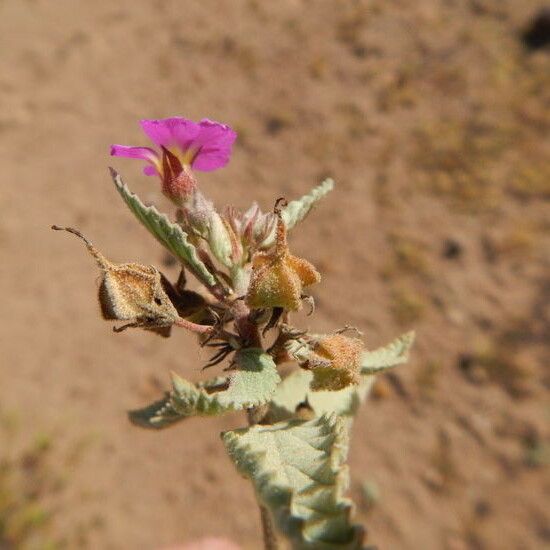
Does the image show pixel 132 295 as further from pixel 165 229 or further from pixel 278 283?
pixel 278 283

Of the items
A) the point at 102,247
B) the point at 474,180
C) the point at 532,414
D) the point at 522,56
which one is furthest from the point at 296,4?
the point at 532,414

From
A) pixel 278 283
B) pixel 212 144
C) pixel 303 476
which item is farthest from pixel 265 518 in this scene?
pixel 212 144

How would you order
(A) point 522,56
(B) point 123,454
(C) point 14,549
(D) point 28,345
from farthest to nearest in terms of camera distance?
1. (A) point 522,56
2. (D) point 28,345
3. (B) point 123,454
4. (C) point 14,549

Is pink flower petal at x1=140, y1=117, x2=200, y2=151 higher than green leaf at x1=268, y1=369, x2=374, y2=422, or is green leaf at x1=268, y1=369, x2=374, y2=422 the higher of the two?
pink flower petal at x1=140, y1=117, x2=200, y2=151

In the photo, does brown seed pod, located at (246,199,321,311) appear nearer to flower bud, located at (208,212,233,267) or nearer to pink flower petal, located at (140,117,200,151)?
flower bud, located at (208,212,233,267)

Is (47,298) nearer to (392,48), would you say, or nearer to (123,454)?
(123,454)

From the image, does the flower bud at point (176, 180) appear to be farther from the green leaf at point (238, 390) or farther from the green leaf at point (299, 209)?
the green leaf at point (238, 390)

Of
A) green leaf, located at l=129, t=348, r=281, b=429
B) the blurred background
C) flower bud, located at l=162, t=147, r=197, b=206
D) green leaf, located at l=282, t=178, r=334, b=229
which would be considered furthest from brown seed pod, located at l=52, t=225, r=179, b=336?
the blurred background
